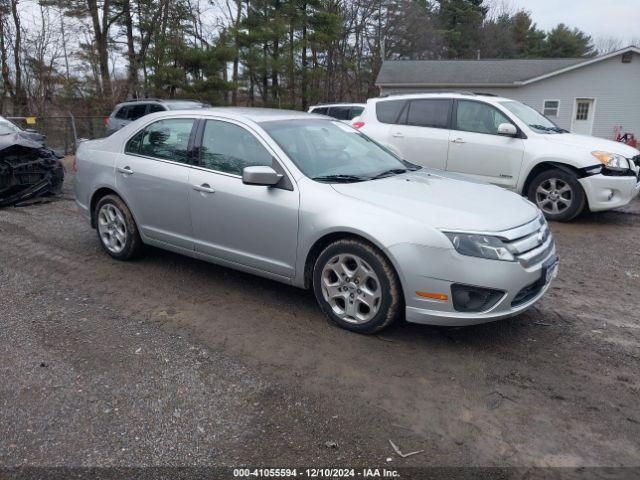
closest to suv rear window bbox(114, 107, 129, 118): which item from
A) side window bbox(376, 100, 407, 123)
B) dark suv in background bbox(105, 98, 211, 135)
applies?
dark suv in background bbox(105, 98, 211, 135)

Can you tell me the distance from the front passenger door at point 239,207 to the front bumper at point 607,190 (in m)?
4.91

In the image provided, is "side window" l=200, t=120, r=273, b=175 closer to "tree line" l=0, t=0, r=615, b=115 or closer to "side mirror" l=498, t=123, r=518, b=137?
"side mirror" l=498, t=123, r=518, b=137

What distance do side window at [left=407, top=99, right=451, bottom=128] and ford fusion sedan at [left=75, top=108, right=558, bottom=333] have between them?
3.67m

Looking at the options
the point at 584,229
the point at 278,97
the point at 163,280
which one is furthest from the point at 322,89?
the point at 163,280

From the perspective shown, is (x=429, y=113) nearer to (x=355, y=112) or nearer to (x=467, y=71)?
(x=355, y=112)

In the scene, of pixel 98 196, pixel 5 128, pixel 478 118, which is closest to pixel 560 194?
pixel 478 118

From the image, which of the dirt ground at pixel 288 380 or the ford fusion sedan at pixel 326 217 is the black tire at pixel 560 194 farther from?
the ford fusion sedan at pixel 326 217

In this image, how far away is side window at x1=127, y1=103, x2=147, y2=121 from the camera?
1560 centimetres

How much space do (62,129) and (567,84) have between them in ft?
71.7

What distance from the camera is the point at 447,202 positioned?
13.0 feet

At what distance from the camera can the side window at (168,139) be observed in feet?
16.4

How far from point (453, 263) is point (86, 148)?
437 cm

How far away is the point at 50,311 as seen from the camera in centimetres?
448

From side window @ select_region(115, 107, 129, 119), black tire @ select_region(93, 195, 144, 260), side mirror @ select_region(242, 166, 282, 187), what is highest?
side window @ select_region(115, 107, 129, 119)
